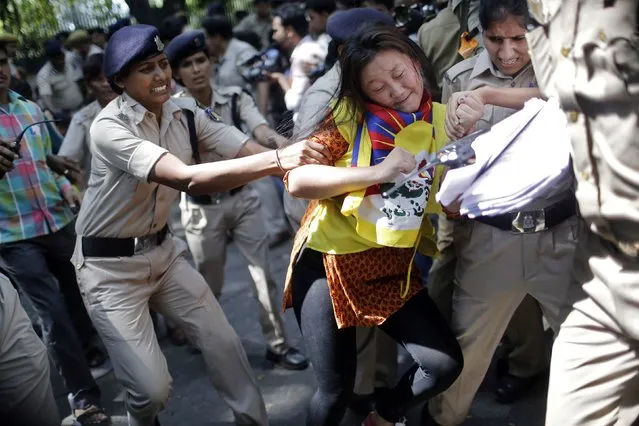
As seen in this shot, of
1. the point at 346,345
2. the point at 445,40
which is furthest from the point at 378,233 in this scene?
the point at 445,40

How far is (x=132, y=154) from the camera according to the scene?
3.16 metres

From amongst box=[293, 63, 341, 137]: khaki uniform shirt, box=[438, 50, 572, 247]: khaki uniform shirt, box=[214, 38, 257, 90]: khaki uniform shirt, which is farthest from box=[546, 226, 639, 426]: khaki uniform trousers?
box=[214, 38, 257, 90]: khaki uniform shirt

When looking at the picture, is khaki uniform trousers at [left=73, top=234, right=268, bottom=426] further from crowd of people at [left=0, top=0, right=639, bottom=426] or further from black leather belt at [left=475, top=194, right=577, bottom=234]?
black leather belt at [left=475, top=194, right=577, bottom=234]

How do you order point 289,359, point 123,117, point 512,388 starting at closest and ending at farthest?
point 123,117, point 512,388, point 289,359

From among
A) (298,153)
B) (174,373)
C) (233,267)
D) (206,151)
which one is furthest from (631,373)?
(233,267)

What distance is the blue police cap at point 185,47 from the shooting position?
4852mm

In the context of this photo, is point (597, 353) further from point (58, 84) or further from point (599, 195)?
point (58, 84)

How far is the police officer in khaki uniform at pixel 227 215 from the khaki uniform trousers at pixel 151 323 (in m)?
0.98

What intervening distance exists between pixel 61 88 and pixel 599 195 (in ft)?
28.3

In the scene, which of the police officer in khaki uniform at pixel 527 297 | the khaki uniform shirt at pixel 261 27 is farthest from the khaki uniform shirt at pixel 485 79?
the khaki uniform shirt at pixel 261 27

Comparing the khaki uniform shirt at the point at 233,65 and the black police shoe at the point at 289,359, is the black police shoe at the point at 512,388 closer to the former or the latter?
the black police shoe at the point at 289,359

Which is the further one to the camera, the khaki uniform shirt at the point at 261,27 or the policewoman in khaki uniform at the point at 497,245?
the khaki uniform shirt at the point at 261,27

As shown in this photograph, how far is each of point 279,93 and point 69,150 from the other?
316 centimetres

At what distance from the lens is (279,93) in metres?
7.76
